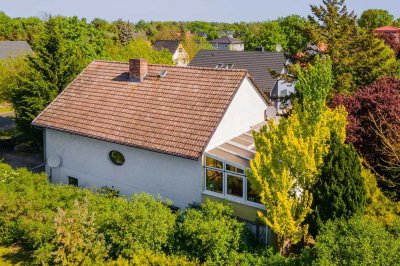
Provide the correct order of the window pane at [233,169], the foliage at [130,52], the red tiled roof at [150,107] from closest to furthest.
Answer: the window pane at [233,169], the red tiled roof at [150,107], the foliage at [130,52]

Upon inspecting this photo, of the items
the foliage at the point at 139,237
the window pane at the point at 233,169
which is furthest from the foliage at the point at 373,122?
the foliage at the point at 139,237

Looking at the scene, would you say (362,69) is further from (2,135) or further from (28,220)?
(2,135)

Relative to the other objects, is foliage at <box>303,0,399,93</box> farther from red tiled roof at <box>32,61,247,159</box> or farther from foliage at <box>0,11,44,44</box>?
foliage at <box>0,11,44,44</box>

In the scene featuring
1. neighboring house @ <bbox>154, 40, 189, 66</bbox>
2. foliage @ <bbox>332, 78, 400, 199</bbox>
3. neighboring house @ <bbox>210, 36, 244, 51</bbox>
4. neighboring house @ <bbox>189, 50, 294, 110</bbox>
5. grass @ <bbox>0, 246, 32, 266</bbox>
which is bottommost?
grass @ <bbox>0, 246, 32, 266</bbox>

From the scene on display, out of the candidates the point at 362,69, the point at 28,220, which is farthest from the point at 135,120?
the point at 362,69

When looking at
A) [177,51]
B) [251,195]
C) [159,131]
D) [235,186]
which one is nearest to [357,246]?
[251,195]

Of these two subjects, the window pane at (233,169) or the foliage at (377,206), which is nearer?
the foliage at (377,206)

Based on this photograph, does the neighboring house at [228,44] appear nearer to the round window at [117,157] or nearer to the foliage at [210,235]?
the round window at [117,157]

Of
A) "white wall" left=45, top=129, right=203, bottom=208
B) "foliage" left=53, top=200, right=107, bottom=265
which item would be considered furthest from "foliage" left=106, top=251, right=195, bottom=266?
"white wall" left=45, top=129, right=203, bottom=208

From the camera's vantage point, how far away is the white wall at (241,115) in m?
20.8

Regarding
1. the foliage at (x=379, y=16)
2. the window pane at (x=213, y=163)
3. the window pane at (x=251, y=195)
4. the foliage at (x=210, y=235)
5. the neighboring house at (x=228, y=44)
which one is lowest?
the foliage at (x=210, y=235)

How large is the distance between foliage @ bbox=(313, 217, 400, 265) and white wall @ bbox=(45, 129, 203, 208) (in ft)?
27.2

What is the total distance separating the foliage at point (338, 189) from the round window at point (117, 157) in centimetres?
1097

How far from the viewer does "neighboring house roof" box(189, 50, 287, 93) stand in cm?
4428
